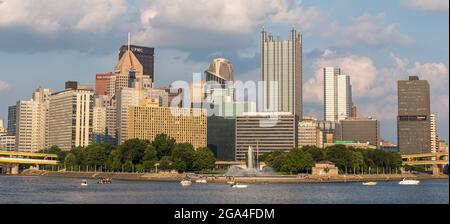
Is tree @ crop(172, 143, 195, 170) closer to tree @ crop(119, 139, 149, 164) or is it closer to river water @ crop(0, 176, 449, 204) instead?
tree @ crop(119, 139, 149, 164)

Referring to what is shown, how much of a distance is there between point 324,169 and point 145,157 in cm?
4225

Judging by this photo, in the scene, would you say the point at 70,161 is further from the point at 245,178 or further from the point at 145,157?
the point at 245,178

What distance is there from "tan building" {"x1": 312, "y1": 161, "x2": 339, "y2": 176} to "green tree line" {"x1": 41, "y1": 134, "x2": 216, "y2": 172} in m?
29.0

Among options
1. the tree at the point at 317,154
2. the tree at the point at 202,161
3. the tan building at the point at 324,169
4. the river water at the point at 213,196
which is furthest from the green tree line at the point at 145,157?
the river water at the point at 213,196

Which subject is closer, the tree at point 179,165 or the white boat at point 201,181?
the white boat at point 201,181

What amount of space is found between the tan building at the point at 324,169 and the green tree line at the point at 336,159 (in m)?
2.38

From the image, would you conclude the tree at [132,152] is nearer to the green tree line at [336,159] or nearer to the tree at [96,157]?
the tree at [96,157]

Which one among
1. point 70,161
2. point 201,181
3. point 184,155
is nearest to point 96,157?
point 70,161

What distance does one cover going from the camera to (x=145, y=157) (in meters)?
161

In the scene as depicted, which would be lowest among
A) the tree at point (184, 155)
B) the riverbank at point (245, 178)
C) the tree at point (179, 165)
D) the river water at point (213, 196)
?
the riverbank at point (245, 178)

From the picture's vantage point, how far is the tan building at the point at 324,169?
5719 inches

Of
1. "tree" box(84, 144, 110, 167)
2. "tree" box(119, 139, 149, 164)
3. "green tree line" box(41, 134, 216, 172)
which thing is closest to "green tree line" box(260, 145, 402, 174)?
"green tree line" box(41, 134, 216, 172)
